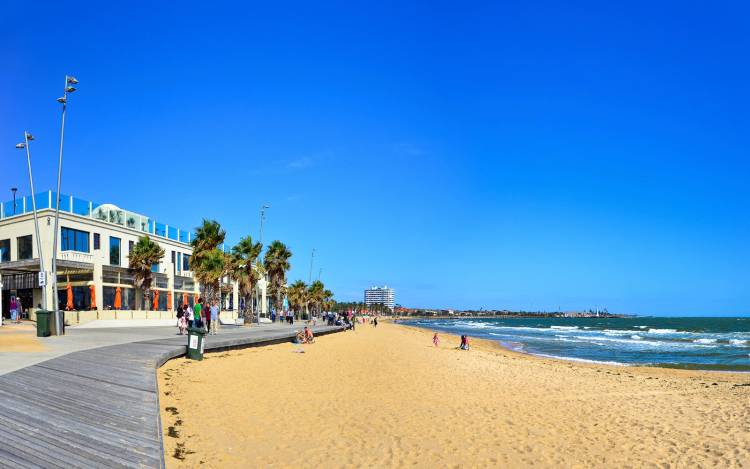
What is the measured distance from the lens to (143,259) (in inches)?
1512

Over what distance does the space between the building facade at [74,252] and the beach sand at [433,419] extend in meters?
21.1

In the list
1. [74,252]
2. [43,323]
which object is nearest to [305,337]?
[43,323]

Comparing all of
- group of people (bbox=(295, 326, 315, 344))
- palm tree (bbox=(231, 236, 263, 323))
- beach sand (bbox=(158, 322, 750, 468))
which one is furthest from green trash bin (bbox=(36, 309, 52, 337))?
palm tree (bbox=(231, 236, 263, 323))

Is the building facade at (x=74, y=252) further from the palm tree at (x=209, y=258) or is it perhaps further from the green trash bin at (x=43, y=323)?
the green trash bin at (x=43, y=323)

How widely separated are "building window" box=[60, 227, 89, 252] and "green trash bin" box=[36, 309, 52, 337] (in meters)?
16.8

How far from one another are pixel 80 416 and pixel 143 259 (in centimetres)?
3325

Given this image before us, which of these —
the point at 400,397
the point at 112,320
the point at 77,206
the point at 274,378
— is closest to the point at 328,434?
the point at 400,397

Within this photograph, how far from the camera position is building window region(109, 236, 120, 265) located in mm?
39134

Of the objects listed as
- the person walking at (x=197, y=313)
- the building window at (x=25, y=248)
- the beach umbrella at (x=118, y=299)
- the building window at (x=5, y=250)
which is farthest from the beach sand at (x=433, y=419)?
the building window at (x=5, y=250)

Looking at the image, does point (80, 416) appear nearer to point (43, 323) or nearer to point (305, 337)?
point (43, 323)

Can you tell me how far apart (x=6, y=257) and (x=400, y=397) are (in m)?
34.1

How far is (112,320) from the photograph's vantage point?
32.2 meters

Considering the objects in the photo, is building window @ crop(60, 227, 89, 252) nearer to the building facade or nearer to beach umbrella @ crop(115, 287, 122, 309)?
the building facade

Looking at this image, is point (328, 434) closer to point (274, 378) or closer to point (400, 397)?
point (400, 397)
